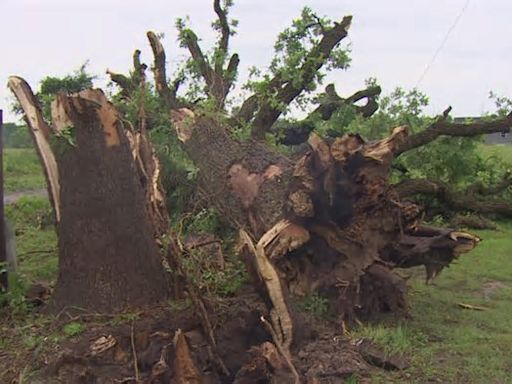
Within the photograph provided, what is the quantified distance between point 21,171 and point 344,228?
14.4 m

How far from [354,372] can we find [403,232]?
1738 millimetres

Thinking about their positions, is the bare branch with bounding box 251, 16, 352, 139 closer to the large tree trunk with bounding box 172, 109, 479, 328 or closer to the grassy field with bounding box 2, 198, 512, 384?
the grassy field with bounding box 2, 198, 512, 384

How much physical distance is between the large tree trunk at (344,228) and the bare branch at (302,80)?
3.47 m

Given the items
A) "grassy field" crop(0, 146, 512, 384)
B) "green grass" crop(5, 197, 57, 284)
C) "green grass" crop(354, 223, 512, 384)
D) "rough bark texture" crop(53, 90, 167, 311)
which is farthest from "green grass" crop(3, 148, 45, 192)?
"rough bark texture" crop(53, 90, 167, 311)

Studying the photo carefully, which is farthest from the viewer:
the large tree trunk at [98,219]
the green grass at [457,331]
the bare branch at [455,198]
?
the bare branch at [455,198]

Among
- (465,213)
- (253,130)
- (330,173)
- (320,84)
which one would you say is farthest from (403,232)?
(465,213)

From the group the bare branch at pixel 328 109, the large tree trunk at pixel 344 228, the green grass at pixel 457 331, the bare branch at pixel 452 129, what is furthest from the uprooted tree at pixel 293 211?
the bare branch at pixel 452 129

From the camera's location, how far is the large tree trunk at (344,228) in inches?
203

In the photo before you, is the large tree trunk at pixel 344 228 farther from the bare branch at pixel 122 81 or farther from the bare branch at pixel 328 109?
the bare branch at pixel 122 81

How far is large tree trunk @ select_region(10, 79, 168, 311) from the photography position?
5.11 metres

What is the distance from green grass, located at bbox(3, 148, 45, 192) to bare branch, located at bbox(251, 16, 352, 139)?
7.78m

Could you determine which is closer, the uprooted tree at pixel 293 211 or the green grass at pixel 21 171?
the uprooted tree at pixel 293 211

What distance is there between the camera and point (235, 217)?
6.25 m

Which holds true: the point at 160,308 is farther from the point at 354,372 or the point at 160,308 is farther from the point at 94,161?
the point at 354,372
